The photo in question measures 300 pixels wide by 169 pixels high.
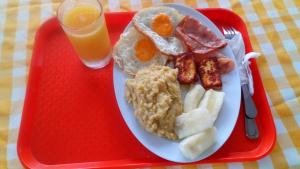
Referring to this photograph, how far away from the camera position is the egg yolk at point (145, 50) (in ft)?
4.04

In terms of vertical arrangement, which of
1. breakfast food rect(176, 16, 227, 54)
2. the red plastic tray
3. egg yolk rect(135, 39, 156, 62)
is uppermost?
breakfast food rect(176, 16, 227, 54)

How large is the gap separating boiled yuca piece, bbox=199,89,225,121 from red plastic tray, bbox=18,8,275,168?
12 cm

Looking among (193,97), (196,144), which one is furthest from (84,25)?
(196,144)

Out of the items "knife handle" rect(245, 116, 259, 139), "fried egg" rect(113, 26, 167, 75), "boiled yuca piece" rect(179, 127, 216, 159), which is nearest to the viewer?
"boiled yuca piece" rect(179, 127, 216, 159)

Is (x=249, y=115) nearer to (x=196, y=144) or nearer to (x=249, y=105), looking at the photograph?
(x=249, y=105)

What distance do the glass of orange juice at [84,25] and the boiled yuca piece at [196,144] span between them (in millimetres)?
498

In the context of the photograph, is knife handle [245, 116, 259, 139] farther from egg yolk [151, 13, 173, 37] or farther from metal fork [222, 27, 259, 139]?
egg yolk [151, 13, 173, 37]

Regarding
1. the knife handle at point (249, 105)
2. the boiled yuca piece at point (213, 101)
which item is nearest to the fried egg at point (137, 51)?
the boiled yuca piece at point (213, 101)

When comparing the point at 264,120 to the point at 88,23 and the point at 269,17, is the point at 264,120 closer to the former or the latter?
the point at 269,17

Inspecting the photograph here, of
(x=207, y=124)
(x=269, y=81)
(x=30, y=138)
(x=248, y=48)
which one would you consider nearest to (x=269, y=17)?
(x=248, y=48)

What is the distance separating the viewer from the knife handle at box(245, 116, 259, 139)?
3.64 ft

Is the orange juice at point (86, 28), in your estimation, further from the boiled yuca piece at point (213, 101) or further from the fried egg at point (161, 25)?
the boiled yuca piece at point (213, 101)

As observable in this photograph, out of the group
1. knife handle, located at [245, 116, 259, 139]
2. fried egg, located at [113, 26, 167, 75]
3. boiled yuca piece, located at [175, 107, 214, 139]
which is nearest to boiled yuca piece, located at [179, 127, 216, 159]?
boiled yuca piece, located at [175, 107, 214, 139]

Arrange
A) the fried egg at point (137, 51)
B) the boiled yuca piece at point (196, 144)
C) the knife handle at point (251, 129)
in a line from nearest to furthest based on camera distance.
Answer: the boiled yuca piece at point (196, 144) → the knife handle at point (251, 129) → the fried egg at point (137, 51)
